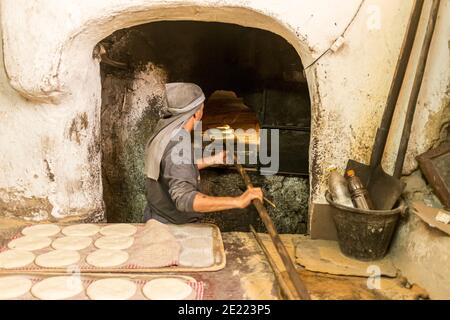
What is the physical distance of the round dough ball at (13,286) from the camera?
1.96 m

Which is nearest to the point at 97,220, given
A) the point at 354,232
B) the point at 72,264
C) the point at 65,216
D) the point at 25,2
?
the point at 65,216

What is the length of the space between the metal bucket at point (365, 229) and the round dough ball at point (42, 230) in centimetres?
186

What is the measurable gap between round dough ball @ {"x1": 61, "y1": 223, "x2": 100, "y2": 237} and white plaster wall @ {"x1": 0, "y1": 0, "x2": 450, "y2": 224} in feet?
0.76

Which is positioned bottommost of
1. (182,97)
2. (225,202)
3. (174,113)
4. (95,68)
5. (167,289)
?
(167,289)

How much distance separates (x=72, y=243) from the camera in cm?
251

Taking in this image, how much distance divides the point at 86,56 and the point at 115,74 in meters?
1.20

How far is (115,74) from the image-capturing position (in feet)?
13.1

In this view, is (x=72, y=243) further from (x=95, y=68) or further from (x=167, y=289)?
(x=95, y=68)

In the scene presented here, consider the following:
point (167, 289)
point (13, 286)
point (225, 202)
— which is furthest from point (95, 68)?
point (167, 289)

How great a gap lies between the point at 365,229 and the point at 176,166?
1.29 meters

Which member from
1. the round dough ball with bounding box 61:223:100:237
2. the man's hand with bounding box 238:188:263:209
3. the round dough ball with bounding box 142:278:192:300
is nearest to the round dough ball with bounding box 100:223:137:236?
the round dough ball with bounding box 61:223:100:237

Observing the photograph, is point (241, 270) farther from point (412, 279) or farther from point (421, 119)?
point (421, 119)

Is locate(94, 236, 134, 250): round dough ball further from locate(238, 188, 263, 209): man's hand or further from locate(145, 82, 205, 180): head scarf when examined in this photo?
locate(238, 188, 263, 209): man's hand

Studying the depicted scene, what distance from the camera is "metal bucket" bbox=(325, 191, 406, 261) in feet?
7.83
